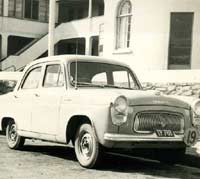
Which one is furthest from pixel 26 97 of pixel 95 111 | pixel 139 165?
pixel 139 165

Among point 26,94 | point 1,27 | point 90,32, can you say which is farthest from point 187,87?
point 1,27

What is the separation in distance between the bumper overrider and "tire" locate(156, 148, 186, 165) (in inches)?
18.5

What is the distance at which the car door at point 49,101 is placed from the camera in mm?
9633

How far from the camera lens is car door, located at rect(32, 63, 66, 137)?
963 centimetres

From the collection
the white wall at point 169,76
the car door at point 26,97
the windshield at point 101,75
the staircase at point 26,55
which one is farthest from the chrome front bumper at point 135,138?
the staircase at point 26,55

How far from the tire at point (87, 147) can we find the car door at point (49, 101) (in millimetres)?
646

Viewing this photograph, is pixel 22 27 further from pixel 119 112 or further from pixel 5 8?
pixel 119 112

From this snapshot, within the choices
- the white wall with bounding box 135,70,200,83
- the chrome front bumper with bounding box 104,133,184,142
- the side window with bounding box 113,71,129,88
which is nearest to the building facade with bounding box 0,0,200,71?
the white wall with bounding box 135,70,200,83

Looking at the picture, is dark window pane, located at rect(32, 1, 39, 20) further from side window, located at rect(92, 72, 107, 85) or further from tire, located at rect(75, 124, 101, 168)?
tire, located at rect(75, 124, 101, 168)

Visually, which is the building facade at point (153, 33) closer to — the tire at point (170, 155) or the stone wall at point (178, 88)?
the stone wall at point (178, 88)

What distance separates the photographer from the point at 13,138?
11180 mm

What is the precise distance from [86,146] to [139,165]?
104 centimetres

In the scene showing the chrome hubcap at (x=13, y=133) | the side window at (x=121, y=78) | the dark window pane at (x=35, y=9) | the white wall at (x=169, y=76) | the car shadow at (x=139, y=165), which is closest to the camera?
the car shadow at (x=139, y=165)

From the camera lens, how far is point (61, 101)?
9.51 meters
